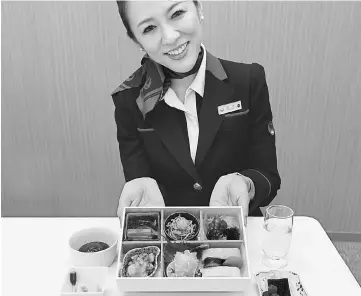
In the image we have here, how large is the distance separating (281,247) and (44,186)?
169 cm

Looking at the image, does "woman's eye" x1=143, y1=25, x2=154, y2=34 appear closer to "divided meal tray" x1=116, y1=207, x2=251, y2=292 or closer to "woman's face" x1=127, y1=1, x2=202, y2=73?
"woman's face" x1=127, y1=1, x2=202, y2=73

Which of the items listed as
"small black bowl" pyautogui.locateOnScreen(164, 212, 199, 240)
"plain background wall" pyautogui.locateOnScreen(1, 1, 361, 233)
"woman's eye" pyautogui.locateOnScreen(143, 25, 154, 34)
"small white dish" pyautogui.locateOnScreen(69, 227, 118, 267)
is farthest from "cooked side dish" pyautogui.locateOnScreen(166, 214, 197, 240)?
"plain background wall" pyautogui.locateOnScreen(1, 1, 361, 233)

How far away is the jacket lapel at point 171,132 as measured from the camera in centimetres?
150

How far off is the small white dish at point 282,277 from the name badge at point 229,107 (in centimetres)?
58

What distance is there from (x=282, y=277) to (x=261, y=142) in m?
0.59

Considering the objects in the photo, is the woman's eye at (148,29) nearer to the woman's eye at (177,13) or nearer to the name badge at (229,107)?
the woman's eye at (177,13)

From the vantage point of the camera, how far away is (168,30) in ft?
4.18

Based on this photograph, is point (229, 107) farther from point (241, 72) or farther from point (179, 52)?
point (179, 52)

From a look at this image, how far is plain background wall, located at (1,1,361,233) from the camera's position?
6.86ft

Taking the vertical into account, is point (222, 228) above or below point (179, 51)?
below

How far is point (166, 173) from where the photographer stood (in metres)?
1.61

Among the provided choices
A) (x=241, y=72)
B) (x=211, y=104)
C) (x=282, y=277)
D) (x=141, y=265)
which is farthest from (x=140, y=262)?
(x=241, y=72)

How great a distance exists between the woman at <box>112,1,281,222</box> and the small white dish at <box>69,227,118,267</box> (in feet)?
0.43

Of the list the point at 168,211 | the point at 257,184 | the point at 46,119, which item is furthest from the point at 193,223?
the point at 46,119
